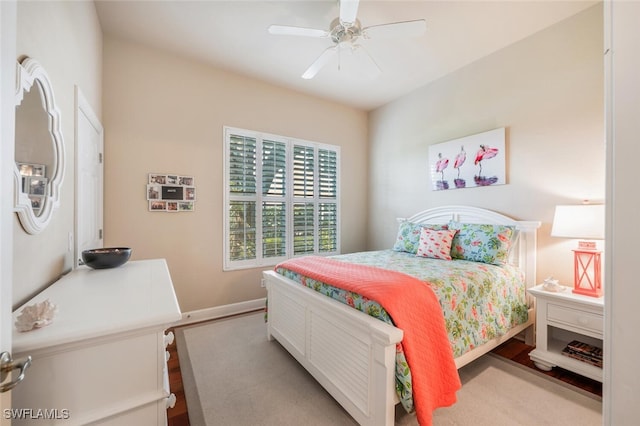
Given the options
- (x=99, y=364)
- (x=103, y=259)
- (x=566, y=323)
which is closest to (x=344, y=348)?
(x=99, y=364)

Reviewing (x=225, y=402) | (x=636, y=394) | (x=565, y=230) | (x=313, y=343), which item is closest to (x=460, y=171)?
(x=565, y=230)

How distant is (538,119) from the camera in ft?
8.50

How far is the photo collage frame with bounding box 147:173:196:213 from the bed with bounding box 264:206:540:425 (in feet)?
4.22

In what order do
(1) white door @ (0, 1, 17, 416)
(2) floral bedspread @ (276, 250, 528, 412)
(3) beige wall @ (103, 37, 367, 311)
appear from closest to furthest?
(1) white door @ (0, 1, 17, 416), (2) floral bedspread @ (276, 250, 528, 412), (3) beige wall @ (103, 37, 367, 311)

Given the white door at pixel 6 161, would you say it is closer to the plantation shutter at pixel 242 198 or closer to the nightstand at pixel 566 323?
the plantation shutter at pixel 242 198

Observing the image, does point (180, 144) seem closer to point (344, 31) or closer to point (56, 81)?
point (56, 81)

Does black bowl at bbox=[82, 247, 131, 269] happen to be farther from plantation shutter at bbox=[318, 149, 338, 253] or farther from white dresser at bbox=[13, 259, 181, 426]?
plantation shutter at bbox=[318, 149, 338, 253]

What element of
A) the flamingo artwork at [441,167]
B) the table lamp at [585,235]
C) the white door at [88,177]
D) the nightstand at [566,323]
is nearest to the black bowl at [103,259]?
the white door at [88,177]

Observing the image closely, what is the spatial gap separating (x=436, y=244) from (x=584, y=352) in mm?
1309

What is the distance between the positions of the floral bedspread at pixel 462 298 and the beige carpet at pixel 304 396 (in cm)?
30

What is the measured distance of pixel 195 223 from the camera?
3.04 m

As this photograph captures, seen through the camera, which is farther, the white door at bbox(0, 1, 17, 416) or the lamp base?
the lamp base

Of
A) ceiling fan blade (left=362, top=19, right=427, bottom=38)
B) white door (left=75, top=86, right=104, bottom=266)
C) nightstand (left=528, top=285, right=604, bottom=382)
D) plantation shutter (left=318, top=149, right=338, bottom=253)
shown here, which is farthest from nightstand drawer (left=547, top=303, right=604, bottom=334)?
white door (left=75, top=86, right=104, bottom=266)

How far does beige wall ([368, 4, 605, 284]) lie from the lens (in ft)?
7.46
